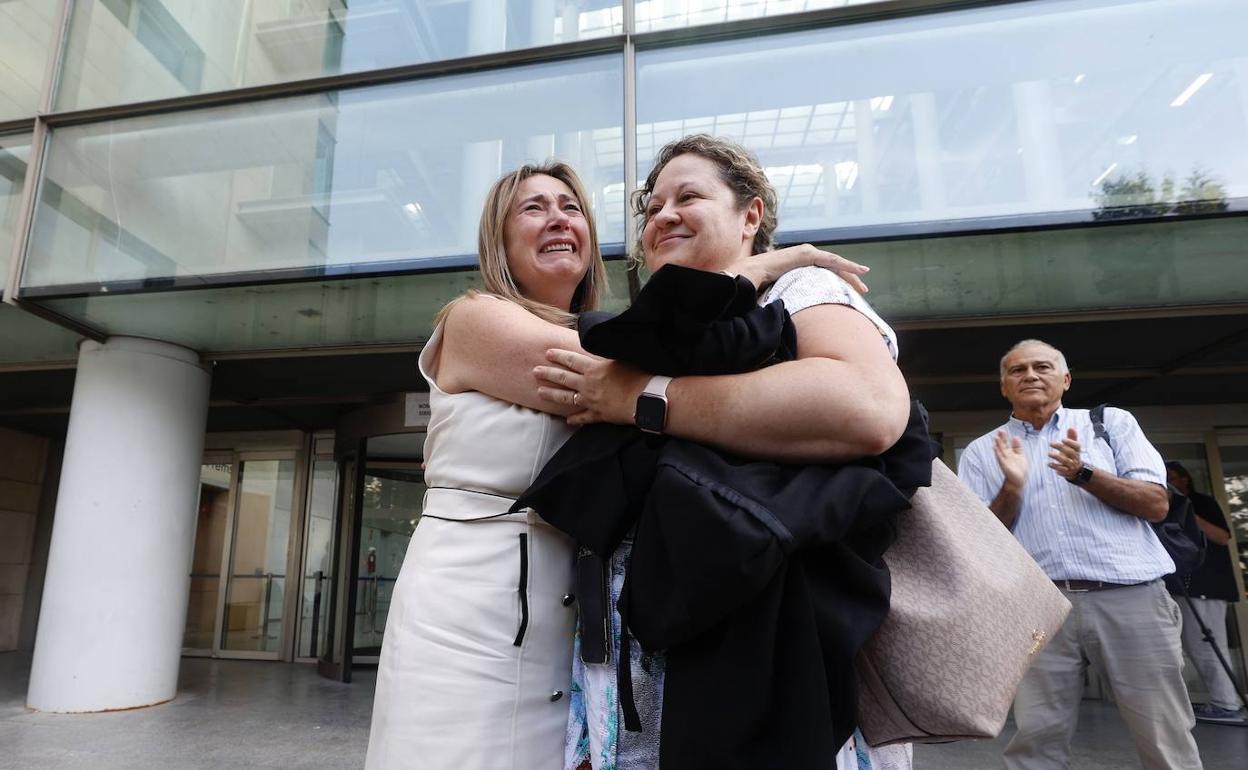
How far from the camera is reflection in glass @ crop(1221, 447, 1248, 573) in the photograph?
7516 mm

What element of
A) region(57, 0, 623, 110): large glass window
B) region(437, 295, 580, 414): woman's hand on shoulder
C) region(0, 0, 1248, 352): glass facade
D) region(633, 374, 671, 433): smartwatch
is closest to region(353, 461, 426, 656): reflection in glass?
region(0, 0, 1248, 352): glass facade

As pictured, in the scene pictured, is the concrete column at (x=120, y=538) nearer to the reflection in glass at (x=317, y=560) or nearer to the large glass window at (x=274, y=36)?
the large glass window at (x=274, y=36)

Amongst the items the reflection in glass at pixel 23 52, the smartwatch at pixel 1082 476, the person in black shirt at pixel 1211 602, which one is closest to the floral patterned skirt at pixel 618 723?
the smartwatch at pixel 1082 476

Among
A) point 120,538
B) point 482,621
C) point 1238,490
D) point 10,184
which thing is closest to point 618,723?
point 482,621

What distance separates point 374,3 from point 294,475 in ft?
23.0

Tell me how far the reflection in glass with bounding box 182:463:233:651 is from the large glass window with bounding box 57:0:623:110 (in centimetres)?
651

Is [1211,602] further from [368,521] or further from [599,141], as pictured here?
[368,521]

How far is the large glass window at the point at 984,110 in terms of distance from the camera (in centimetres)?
437

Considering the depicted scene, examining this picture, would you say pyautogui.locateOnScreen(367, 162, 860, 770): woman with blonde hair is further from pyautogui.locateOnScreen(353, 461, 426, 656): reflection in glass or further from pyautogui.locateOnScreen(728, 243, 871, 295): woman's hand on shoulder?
pyautogui.locateOnScreen(353, 461, 426, 656): reflection in glass

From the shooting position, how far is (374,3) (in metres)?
5.93

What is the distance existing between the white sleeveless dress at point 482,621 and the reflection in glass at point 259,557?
34.1 feet

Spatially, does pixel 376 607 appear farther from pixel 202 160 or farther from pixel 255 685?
pixel 202 160

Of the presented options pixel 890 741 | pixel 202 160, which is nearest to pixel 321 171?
pixel 202 160

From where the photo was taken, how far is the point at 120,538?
6137 mm
